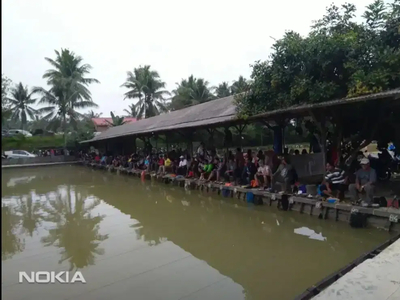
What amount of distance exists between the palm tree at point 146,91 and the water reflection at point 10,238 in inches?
923

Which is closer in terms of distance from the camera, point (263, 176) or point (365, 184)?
point (365, 184)

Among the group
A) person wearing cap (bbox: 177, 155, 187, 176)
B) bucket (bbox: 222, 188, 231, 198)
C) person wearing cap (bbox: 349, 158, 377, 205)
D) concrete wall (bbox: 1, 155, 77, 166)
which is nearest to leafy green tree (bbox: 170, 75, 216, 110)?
concrete wall (bbox: 1, 155, 77, 166)

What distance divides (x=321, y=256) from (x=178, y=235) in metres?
2.78

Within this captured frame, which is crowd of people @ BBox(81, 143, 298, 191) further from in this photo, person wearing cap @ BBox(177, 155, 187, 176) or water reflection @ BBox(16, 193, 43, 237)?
water reflection @ BBox(16, 193, 43, 237)

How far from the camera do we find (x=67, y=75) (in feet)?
98.0

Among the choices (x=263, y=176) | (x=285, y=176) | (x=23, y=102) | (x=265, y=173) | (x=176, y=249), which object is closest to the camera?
(x=176, y=249)

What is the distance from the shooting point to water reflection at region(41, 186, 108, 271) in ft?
19.1

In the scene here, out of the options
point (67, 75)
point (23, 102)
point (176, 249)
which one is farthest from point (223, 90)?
point (176, 249)

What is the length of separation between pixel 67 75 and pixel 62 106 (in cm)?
277

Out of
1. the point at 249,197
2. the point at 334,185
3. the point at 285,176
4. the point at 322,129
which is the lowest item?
the point at 249,197

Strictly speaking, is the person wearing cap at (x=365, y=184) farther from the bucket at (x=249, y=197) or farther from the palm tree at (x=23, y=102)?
the palm tree at (x=23, y=102)

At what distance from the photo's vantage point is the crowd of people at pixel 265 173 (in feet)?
22.8

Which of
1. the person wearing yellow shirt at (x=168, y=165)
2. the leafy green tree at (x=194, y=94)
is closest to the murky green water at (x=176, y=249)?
the person wearing yellow shirt at (x=168, y=165)

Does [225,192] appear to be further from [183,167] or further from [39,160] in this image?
[39,160]
